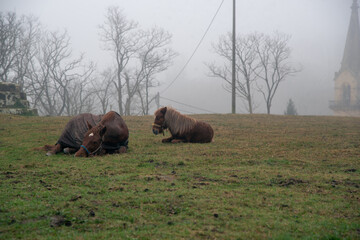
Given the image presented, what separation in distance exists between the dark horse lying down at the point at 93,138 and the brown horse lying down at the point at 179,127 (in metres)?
1.83

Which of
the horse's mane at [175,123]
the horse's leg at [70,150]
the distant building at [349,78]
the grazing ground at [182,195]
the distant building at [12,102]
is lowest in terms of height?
the grazing ground at [182,195]

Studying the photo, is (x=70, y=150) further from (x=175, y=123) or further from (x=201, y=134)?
(x=201, y=134)

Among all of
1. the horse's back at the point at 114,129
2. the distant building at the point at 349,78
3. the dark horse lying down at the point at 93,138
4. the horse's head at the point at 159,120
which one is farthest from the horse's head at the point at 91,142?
the distant building at the point at 349,78

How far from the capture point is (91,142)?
8.12 meters

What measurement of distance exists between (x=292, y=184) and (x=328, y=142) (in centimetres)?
639

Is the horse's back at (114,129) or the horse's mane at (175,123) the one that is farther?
the horse's mane at (175,123)

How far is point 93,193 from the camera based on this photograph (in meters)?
4.85

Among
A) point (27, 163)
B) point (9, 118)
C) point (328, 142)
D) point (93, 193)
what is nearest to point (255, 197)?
point (93, 193)

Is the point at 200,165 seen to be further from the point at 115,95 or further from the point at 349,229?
the point at 115,95

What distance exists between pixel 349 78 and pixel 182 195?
5043 cm

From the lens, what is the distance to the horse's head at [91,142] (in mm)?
8062

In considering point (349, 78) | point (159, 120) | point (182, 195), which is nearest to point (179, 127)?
point (159, 120)

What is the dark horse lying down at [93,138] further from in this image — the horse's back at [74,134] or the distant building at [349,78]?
the distant building at [349,78]

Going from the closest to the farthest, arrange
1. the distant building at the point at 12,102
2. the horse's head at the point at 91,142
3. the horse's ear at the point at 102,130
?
the horse's head at the point at 91,142 < the horse's ear at the point at 102,130 < the distant building at the point at 12,102
